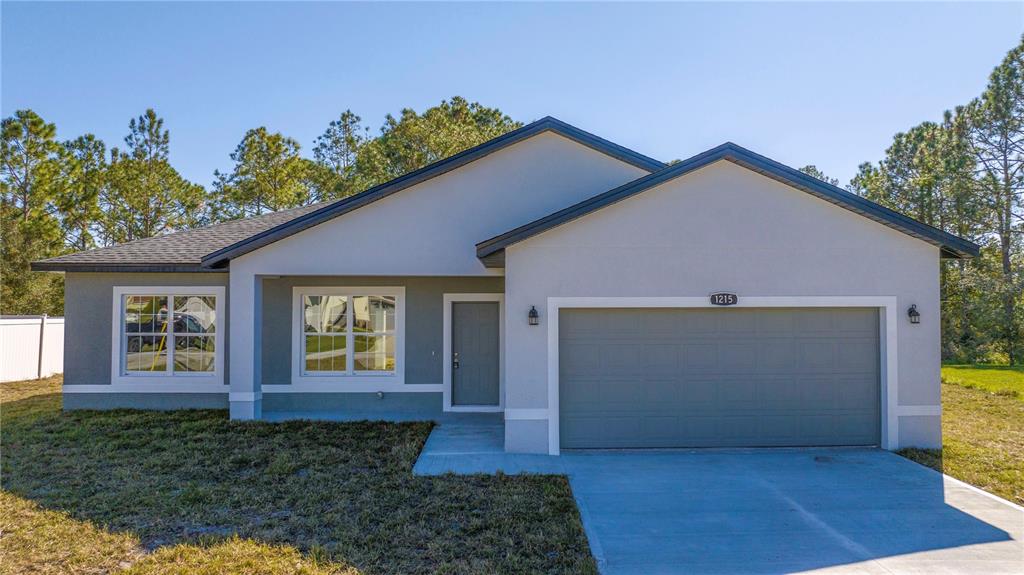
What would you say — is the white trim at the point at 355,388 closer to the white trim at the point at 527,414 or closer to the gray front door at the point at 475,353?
the gray front door at the point at 475,353

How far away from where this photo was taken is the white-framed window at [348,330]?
1109 cm

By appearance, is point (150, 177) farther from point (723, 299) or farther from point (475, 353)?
point (723, 299)

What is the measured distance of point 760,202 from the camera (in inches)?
321

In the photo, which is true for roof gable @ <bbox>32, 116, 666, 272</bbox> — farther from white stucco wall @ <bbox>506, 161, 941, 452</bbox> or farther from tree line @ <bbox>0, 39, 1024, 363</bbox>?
tree line @ <bbox>0, 39, 1024, 363</bbox>

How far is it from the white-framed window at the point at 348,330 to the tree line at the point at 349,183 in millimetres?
Answer: 14698

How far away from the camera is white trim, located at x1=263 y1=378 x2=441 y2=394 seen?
1094cm

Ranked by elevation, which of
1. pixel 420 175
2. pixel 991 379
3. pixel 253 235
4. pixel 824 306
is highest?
pixel 420 175

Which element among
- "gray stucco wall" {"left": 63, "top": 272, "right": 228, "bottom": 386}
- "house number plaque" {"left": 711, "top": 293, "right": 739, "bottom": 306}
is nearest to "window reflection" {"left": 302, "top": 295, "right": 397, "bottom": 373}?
"gray stucco wall" {"left": 63, "top": 272, "right": 228, "bottom": 386}

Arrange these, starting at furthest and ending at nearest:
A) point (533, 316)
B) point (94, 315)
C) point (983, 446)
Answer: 1. point (94, 315)
2. point (983, 446)
3. point (533, 316)

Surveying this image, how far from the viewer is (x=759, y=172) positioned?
26.5ft

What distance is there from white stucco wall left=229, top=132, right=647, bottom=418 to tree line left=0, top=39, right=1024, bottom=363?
1506 cm

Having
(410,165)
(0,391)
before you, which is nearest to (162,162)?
(410,165)

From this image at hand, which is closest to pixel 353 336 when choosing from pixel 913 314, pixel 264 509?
pixel 264 509

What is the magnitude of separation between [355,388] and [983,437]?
35.3 ft
